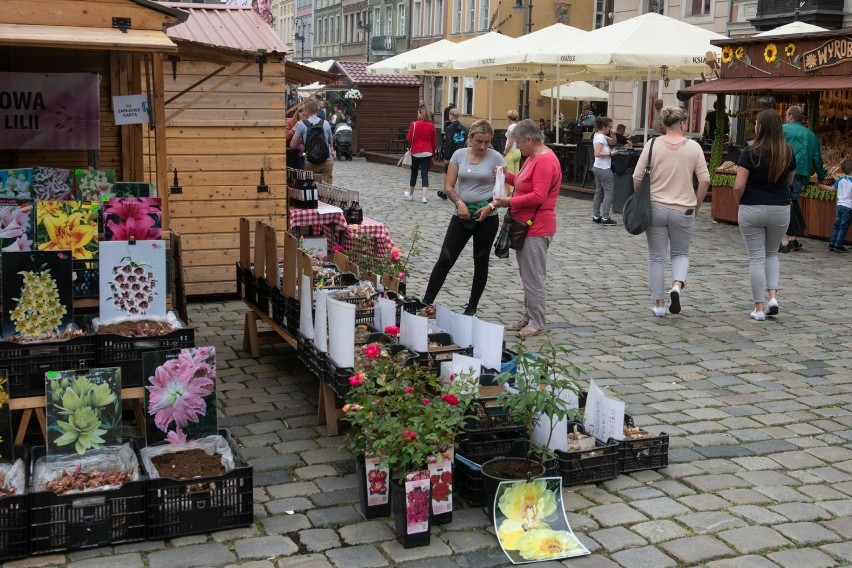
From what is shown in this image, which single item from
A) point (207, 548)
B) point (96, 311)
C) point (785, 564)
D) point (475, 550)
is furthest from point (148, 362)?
point (785, 564)

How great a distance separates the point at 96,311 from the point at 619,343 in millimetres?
4228

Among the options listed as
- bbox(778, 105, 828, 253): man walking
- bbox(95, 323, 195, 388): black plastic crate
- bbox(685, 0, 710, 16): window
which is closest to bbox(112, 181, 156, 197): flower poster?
bbox(95, 323, 195, 388): black plastic crate

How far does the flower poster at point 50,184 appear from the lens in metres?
7.81

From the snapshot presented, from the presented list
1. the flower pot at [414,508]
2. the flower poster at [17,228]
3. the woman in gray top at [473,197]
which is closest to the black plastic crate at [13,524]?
the flower pot at [414,508]

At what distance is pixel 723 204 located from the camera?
666 inches

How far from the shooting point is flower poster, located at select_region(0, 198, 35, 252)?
6.12m

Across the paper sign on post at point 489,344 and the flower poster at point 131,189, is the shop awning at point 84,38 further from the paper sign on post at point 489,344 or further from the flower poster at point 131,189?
the paper sign on post at point 489,344

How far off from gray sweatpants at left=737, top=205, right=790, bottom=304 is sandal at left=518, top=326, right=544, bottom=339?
6.93ft

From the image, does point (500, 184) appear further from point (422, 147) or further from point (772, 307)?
point (422, 147)

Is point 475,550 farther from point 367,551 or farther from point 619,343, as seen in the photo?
point 619,343

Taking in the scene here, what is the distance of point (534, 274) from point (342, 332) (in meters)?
3.17

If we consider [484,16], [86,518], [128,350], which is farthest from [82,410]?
[484,16]

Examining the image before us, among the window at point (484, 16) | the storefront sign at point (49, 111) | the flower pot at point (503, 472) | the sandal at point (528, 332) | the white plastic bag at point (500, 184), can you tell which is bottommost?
the sandal at point (528, 332)

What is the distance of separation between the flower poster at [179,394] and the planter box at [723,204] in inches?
506
